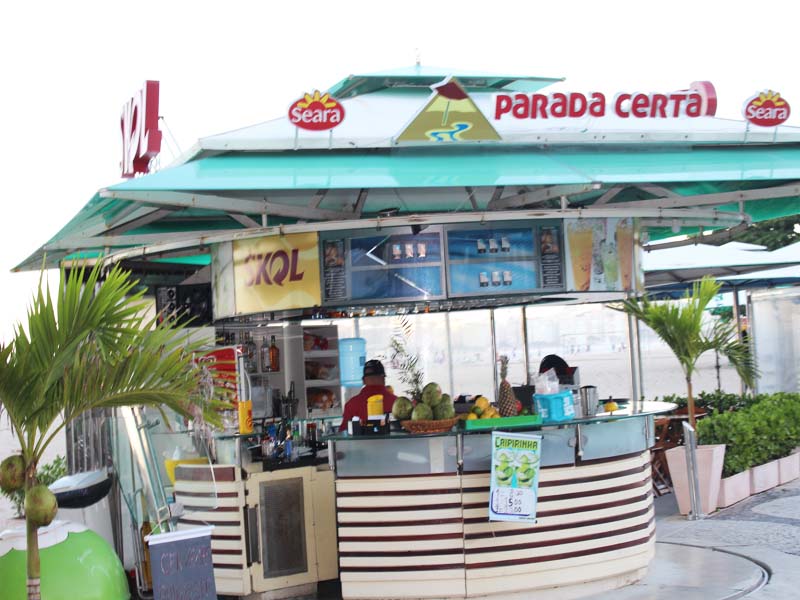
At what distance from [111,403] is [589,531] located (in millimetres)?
3991

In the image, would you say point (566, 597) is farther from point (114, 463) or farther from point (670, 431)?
point (670, 431)

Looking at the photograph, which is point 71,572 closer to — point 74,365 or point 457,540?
point 74,365

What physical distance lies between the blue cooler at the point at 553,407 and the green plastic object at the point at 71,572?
135 inches

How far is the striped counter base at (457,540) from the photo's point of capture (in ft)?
25.2

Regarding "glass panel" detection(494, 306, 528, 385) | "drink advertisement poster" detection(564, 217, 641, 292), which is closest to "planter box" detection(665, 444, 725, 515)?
"glass panel" detection(494, 306, 528, 385)

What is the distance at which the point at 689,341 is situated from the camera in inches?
477

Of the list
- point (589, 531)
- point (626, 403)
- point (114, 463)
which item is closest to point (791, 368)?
point (626, 403)

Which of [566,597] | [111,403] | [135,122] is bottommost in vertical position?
[566,597]

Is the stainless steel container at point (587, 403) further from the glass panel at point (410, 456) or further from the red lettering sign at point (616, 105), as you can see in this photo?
the red lettering sign at point (616, 105)

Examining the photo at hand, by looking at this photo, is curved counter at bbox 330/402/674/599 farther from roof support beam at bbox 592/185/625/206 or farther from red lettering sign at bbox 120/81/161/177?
red lettering sign at bbox 120/81/161/177

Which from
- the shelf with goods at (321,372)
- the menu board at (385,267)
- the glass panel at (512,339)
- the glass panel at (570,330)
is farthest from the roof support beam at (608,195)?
the shelf with goods at (321,372)

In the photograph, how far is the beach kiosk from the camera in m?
7.68

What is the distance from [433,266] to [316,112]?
1639 mm

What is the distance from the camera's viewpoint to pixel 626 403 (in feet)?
33.5
